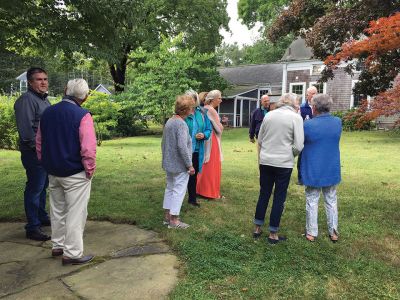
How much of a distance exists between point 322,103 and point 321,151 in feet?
1.82

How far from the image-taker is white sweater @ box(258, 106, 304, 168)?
14.6 ft

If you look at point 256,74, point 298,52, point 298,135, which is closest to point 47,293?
point 298,135

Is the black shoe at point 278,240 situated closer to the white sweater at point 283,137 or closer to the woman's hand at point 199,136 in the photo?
the white sweater at point 283,137

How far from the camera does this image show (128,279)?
11.9 ft

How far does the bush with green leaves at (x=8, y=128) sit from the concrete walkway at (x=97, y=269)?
11865 millimetres

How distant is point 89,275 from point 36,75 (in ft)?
7.62

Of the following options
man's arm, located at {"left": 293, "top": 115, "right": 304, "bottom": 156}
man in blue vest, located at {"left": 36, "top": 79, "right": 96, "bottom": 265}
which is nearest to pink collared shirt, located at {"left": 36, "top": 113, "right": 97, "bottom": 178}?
man in blue vest, located at {"left": 36, "top": 79, "right": 96, "bottom": 265}

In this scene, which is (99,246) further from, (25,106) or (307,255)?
(307,255)

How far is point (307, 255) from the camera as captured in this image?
14.1 ft

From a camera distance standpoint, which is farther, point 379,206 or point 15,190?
point 15,190

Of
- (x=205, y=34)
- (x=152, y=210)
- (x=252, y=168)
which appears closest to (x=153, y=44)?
(x=205, y=34)

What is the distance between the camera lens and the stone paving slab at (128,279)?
11.1ft

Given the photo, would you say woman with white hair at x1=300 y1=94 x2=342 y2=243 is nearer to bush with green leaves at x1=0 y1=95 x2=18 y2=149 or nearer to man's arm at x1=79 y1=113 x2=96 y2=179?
man's arm at x1=79 y1=113 x2=96 y2=179

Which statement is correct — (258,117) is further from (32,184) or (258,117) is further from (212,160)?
(32,184)
